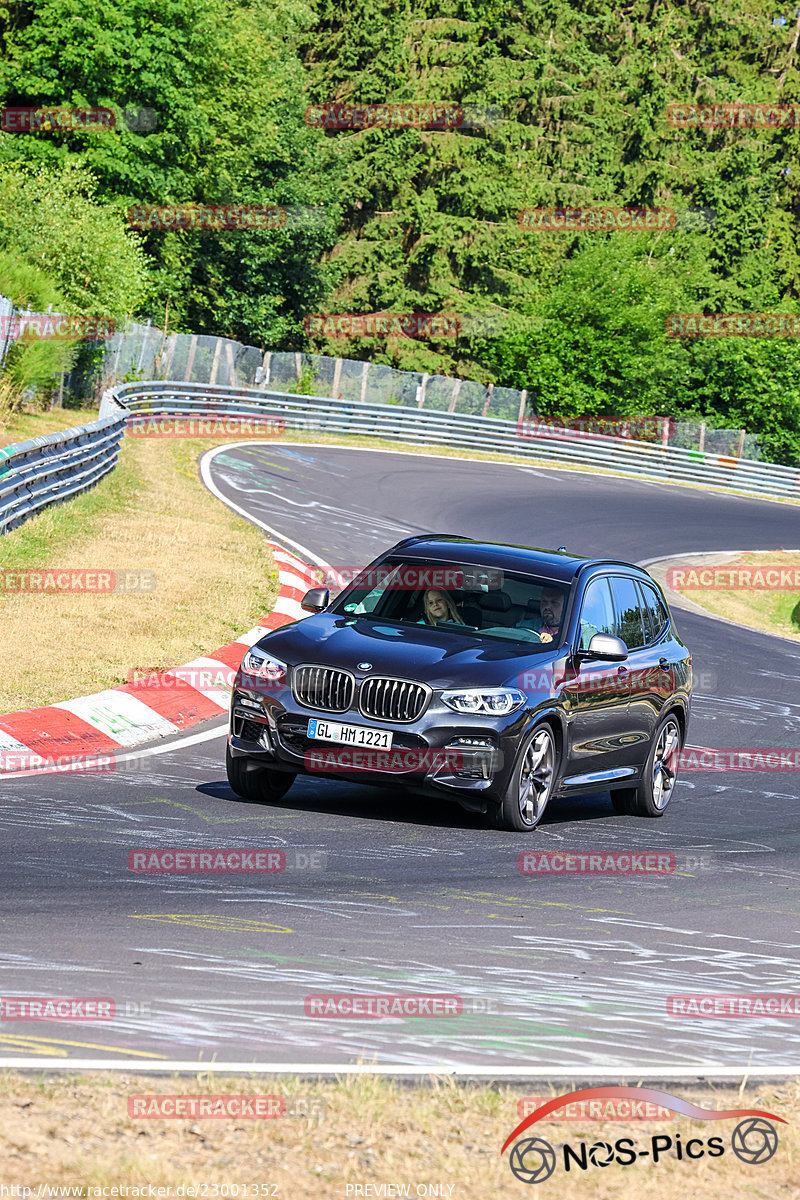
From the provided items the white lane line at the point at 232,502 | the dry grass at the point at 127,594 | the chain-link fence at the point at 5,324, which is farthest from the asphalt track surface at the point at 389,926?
the chain-link fence at the point at 5,324

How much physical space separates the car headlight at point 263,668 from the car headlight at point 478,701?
1.05 metres

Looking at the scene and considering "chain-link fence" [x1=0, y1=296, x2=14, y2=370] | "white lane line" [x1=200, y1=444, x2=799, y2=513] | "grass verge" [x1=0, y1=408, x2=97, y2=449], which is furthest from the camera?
"white lane line" [x1=200, y1=444, x2=799, y2=513]

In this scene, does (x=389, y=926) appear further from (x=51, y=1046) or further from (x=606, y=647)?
(x=606, y=647)

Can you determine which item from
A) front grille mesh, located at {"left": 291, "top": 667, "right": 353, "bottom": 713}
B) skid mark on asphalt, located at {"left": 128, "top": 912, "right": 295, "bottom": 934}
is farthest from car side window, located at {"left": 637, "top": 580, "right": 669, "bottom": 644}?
skid mark on asphalt, located at {"left": 128, "top": 912, "right": 295, "bottom": 934}

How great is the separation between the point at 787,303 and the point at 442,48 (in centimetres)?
2606

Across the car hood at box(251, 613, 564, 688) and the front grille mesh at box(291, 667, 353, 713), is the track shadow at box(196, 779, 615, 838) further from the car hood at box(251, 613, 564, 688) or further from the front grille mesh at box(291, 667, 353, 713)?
the car hood at box(251, 613, 564, 688)

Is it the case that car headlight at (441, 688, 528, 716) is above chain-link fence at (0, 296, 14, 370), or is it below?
below

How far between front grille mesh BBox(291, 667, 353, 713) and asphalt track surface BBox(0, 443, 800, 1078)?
698mm

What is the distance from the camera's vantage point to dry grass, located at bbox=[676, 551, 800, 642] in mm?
26719

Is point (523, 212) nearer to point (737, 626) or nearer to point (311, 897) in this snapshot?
point (737, 626)

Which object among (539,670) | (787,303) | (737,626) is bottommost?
(737,626)

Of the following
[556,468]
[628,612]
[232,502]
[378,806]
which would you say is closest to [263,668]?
[378,806]

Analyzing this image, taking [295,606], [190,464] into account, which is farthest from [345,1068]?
[190,464]

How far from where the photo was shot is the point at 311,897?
7.56 meters
